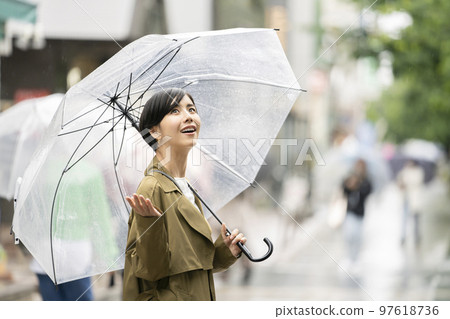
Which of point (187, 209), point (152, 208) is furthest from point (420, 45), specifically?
point (152, 208)

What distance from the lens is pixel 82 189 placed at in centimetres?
323

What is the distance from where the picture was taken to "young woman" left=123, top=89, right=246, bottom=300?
9.00ft

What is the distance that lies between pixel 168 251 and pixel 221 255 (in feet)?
0.93

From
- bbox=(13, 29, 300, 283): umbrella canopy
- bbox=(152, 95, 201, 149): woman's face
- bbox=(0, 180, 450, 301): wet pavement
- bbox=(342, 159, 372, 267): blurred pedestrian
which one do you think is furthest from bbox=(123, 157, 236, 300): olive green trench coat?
bbox=(342, 159, 372, 267): blurred pedestrian

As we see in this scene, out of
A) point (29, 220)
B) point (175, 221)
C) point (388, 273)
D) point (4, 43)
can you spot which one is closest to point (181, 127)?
point (175, 221)

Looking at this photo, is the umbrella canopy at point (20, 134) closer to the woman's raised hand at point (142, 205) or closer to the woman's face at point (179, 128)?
the woman's face at point (179, 128)

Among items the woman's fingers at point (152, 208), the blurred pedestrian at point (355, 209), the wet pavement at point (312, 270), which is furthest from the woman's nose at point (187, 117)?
the blurred pedestrian at point (355, 209)

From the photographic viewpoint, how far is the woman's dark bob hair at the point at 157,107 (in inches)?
115

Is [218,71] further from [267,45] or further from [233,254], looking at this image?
[233,254]

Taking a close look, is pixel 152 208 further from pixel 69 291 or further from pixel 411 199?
pixel 411 199

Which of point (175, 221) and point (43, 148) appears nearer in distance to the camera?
point (175, 221)

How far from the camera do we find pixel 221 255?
117 inches

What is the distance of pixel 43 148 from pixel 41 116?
1605 millimetres

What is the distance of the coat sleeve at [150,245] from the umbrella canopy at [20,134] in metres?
1.97
